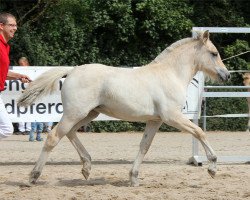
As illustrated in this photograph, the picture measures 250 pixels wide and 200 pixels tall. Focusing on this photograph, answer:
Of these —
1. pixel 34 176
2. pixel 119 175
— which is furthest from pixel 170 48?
pixel 34 176

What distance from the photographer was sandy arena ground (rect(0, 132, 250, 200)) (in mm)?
8227

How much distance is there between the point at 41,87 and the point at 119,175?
1.82 m

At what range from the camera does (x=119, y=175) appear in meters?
10.1

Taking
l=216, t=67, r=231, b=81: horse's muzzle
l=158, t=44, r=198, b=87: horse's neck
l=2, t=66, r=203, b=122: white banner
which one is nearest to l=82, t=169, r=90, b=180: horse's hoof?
l=158, t=44, r=198, b=87: horse's neck

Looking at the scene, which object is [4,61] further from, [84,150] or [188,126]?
[188,126]

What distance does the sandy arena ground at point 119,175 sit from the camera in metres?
8.23

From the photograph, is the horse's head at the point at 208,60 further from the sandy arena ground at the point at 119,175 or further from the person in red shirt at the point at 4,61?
the person in red shirt at the point at 4,61

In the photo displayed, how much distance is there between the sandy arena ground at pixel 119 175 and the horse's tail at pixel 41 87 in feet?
3.69

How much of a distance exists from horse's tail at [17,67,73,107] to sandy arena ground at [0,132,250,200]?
3.69 ft

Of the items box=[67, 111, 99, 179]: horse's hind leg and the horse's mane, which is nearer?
box=[67, 111, 99, 179]: horse's hind leg

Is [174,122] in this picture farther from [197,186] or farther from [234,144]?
[234,144]

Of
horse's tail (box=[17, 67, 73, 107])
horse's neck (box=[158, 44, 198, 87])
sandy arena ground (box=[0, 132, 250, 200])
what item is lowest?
sandy arena ground (box=[0, 132, 250, 200])

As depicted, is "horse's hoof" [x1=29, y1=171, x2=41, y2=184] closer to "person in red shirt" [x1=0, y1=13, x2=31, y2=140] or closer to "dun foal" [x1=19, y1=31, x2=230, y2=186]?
"dun foal" [x1=19, y1=31, x2=230, y2=186]

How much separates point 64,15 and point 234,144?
9.18 m
